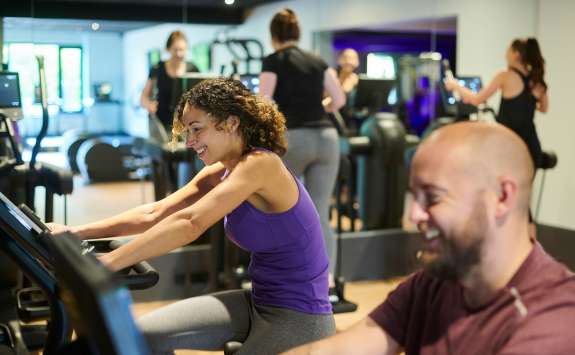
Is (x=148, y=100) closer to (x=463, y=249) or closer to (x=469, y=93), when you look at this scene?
(x=469, y=93)

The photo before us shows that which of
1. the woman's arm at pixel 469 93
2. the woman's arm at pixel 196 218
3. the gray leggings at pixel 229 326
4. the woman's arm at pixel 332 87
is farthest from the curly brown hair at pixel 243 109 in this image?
the woman's arm at pixel 469 93

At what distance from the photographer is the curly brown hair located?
2256mm

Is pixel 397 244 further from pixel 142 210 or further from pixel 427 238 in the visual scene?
pixel 427 238

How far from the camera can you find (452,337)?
4.36 feet

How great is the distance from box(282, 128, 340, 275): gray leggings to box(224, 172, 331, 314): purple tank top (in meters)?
1.85

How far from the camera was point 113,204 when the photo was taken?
4.61 meters

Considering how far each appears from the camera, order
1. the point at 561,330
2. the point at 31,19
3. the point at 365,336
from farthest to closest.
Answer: the point at 31,19
the point at 365,336
the point at 561,330

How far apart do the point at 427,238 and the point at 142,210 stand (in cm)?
140

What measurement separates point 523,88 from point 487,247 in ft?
11.9

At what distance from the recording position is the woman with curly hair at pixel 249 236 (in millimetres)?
2102

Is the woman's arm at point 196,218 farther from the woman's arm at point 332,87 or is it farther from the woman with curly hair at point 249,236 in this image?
the woman's arm at point 332,87

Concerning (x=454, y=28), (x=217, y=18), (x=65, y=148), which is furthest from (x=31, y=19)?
(x=454, y=28)

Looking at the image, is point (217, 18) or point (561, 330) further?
point (217, 18)

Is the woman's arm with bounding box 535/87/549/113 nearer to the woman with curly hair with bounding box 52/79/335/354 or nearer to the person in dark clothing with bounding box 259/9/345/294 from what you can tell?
the person in dark clothing with bounding box 259/9/345/294
